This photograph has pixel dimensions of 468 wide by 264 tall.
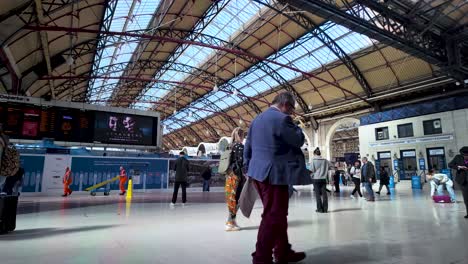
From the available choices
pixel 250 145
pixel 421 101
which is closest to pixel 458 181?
pixel 250 145

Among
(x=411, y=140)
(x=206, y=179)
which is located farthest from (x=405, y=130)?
(x=206, y=179)

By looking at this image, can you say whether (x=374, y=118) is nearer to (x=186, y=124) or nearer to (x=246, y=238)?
(x=246, y=238)

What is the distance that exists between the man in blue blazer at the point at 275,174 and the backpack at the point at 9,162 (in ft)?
11.6

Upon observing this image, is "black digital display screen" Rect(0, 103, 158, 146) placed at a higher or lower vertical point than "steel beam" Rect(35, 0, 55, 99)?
lower

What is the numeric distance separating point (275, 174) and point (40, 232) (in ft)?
12.1

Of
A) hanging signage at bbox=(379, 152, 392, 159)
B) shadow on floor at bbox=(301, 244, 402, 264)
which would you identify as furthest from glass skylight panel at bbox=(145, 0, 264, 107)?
shadow on floor at bbox=(301, 244, 402, 264)

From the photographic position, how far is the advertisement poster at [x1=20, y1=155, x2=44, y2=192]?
42.1 feet

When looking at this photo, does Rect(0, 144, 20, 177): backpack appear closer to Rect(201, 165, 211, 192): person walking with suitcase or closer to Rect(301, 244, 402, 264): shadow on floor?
Rect(301, 244, 402, 264): shadow on floor

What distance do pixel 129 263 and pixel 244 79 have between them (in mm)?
27400

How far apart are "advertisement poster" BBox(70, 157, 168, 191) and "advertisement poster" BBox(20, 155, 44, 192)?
1.34 meters

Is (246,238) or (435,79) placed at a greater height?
(435,79)

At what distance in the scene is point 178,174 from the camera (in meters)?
8.05

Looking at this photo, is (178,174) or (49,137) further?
(49,137)

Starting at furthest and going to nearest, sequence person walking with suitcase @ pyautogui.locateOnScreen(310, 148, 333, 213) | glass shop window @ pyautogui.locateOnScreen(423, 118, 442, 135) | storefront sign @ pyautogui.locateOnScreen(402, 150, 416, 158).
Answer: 1. storefront sign @ pyautogui.locateOnScreen(402, 150, 416, 158)
2. glass shop window @ pyautogui.locateOnScreen(423, 118, 442, 135)
3. person walking with suitcase @ pyautogui.locateOnScreen(310, 148, 333, 213)
